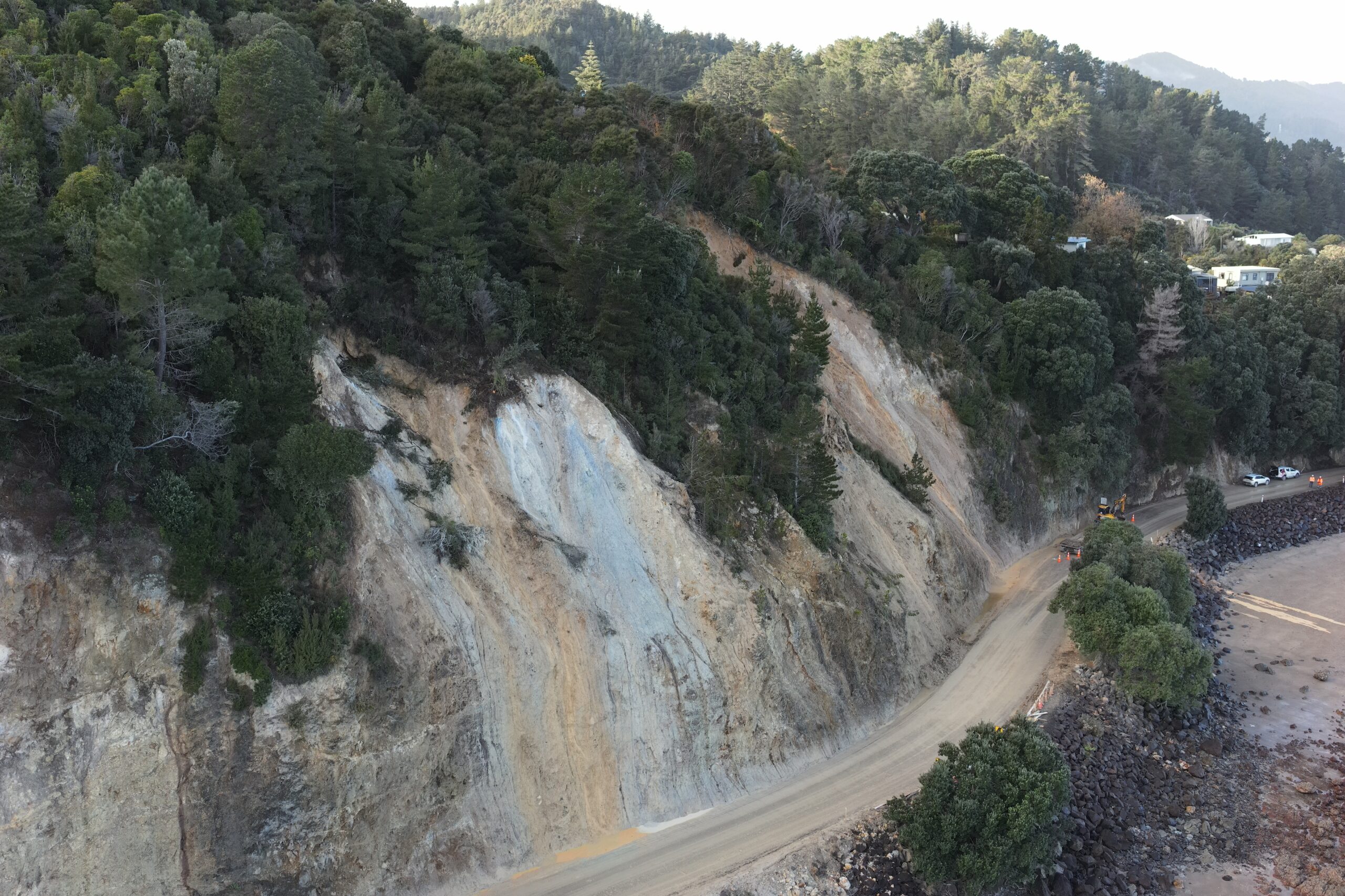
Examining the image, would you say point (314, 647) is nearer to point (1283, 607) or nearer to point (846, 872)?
point (846, 872)

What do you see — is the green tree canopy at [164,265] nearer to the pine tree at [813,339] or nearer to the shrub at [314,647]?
the shrub at [314,647]

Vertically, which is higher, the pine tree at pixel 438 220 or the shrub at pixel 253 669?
the pine tree at pixel 438 220

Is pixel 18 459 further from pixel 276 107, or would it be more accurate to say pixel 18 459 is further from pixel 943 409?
pixel 943 409

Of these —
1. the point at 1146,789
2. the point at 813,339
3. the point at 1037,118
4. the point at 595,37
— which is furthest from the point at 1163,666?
the point at 595,37

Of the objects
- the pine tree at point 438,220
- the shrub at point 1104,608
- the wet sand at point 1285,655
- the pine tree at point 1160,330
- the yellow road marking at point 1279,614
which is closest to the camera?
the pine tree at point 438,220

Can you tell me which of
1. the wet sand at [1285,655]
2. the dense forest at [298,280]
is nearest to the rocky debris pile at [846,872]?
the wet sand at [1285,655]

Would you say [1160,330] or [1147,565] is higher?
[1160,330]
